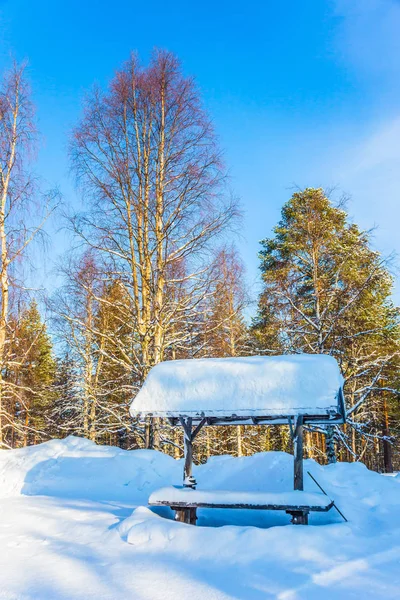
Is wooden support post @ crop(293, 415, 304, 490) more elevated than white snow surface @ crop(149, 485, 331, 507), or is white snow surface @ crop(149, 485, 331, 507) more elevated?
wooden support post @ crop(293, 415, 304, 490)

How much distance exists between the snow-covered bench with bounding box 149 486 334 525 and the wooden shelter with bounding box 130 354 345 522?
0.23ft

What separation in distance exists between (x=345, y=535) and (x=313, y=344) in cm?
924

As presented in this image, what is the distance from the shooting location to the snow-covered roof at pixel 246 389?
683 centimetres

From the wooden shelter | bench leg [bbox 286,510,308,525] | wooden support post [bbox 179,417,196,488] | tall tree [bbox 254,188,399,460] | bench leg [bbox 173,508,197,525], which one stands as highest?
tall tree [bbox 254,188,399,460]

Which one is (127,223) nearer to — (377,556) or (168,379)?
(168,379)

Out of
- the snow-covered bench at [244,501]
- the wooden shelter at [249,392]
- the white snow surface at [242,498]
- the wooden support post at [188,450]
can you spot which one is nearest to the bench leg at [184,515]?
the snow-covered bench at [244,501]

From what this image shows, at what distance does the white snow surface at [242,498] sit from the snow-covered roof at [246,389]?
49.2 inches

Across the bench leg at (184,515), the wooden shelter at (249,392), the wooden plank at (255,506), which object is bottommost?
the bench leg at (184,515)

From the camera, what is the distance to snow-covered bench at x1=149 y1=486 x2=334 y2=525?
6.54m

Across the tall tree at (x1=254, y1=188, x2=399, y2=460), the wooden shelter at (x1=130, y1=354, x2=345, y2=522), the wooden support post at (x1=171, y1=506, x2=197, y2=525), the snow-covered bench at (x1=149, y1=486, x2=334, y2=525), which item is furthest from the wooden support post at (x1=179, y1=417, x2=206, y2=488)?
the tall tree at (x1=254, y1=188, x2=399, y2=460)

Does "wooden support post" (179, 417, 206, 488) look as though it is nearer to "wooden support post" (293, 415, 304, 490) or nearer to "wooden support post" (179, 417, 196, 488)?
"wooden support post" (179, 417, 196, 488)

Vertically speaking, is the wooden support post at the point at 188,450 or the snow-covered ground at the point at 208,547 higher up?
the wooden support post at the point at 188,450

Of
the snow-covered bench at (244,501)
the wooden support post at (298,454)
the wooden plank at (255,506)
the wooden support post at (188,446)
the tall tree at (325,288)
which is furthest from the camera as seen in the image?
the tall tree at (325,288)

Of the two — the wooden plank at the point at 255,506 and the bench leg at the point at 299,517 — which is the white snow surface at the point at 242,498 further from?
the bench leg at the point at 299,517
